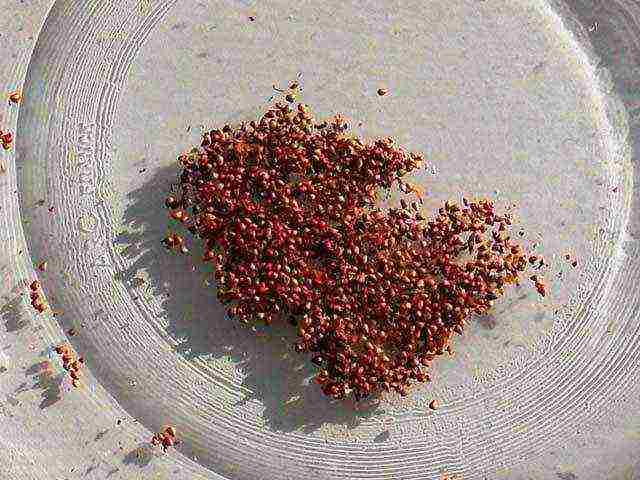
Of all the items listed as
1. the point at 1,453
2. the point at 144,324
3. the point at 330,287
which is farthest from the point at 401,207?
the point at 1,453

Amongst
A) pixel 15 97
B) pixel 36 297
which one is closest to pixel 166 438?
pixel 36 297

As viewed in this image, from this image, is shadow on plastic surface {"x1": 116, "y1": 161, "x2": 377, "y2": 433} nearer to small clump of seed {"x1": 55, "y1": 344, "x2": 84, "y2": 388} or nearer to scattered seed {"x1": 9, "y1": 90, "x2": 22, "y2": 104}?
small clump of seed {"x1": 55, "y1": 344, "x2": 84, "y2": 388}

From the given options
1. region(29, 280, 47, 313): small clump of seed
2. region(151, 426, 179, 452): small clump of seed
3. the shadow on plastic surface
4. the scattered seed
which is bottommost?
region(151, 426, 179, 452): small clump of seed

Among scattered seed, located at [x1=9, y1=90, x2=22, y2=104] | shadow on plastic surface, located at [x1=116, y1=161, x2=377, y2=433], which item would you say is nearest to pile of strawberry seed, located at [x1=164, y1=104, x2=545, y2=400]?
shadow on plastic surface, located at [x1=116, y1=161, x2=377, y2=433]

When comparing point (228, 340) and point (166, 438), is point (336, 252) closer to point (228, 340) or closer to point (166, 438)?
point (228, 340)

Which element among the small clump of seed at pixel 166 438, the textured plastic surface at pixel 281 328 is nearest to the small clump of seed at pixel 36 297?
the textured plastic surface at pixel 281 328

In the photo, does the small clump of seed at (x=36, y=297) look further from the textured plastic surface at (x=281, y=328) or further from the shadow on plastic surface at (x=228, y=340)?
the shadow on plastic surface at (x=228, y=340)

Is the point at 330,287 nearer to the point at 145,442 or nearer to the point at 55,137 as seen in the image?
the point at 145,442
